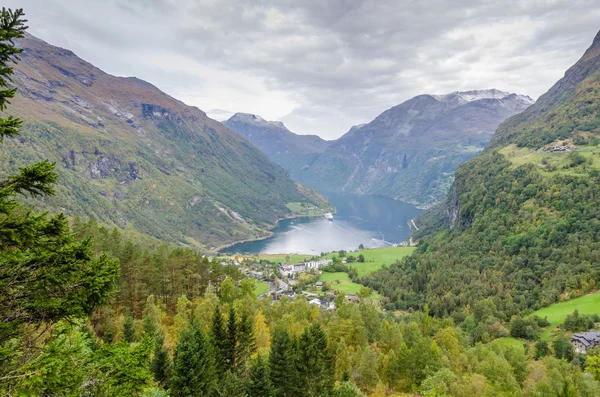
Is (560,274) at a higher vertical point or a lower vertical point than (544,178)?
lower

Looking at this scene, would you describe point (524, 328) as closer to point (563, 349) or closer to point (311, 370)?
point (563, 349)

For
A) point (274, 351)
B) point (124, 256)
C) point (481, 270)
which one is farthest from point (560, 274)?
point (124, 256)

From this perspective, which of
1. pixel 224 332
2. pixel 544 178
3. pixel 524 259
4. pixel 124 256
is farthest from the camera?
pixel 544 178

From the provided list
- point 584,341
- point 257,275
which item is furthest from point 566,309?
point 257,275

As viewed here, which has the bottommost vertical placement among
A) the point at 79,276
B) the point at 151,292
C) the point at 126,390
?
the point at 151,292

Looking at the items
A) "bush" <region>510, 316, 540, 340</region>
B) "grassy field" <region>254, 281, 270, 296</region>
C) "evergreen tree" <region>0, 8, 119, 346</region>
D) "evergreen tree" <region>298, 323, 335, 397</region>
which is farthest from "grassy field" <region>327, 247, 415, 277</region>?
"evergreen tree" <region>0, 8, 119, 346</region>

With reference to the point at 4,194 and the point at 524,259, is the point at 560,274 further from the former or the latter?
the point at 4,194
